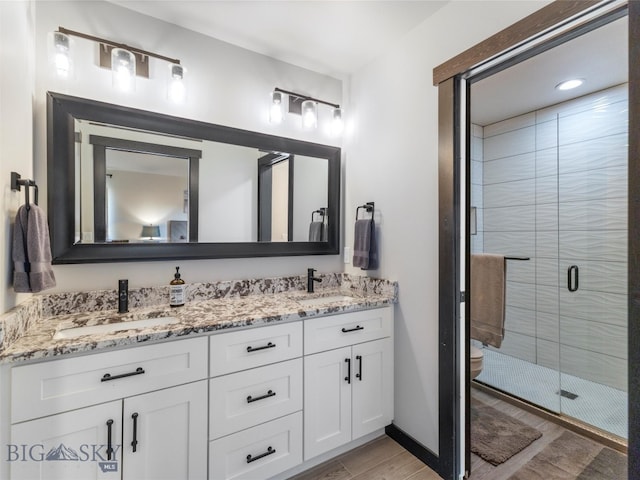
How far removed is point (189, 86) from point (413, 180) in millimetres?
1433

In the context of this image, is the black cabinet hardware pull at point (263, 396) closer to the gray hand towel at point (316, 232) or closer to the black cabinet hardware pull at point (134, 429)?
the black cabinet hardware pull at point (134, 429)

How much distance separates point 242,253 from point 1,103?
1213 mm

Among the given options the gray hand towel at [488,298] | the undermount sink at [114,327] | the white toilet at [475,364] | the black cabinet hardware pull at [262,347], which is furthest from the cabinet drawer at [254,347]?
the gray hand towel at [488,298]

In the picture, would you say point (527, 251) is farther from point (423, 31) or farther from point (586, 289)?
point (423, 31)

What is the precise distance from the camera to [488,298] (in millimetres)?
2389

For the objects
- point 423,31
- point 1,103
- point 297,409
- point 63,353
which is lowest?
point 297,409

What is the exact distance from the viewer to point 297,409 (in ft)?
5.08

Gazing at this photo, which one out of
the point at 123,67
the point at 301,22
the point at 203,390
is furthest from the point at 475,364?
the point at 123,67

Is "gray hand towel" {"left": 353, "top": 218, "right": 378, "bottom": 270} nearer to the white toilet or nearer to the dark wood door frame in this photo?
the dark wood door frame

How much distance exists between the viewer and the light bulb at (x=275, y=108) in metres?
2.02

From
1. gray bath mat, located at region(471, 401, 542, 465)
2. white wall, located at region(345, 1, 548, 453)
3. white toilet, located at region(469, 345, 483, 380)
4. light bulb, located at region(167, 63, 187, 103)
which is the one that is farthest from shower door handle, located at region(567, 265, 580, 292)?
light bulb, located at region(167, 63, 187, 103)

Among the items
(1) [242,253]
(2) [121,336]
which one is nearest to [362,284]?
(1) [242,253]

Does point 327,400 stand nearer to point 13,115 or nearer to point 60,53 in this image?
point 13,115

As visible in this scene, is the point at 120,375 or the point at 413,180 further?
the point at 413,180
